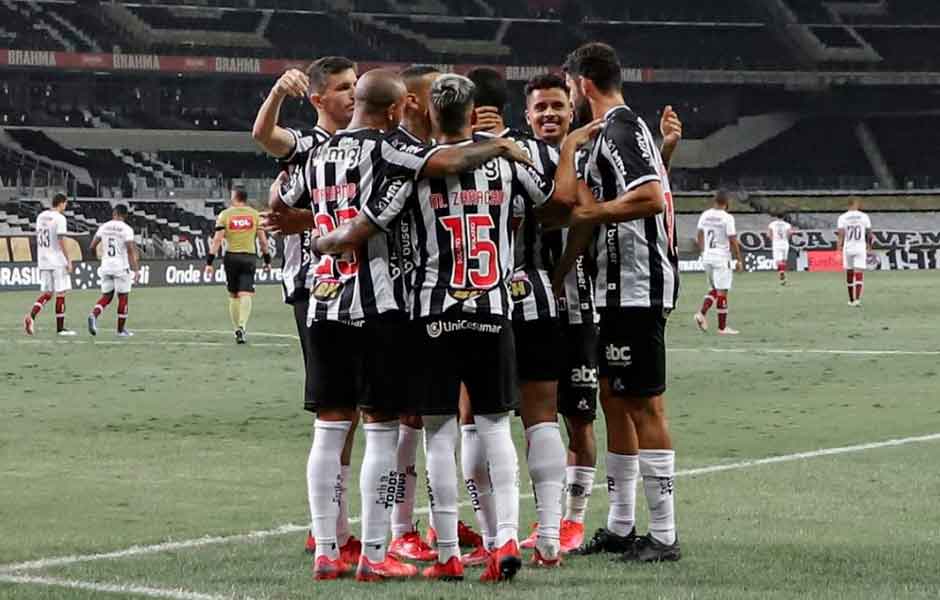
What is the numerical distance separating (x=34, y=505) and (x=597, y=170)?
370 cm

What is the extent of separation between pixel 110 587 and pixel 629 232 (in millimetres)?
2609

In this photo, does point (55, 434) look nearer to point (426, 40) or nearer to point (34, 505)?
point (34, 505)

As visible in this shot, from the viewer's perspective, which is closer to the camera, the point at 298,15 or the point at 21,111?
the point at 21,111

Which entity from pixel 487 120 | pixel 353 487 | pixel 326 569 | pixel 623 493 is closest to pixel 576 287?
pixel 487 120

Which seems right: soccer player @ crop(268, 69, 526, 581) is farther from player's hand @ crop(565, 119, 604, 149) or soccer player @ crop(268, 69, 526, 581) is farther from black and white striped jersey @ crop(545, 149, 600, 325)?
black and white striped jersey @ crop(545, 149, 600, 325)

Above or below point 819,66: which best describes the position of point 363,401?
below

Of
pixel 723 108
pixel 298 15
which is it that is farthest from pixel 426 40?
pixel 723 108

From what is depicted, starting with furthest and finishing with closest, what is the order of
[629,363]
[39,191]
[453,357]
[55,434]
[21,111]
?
[21,111] < [39,191] < [55,434] < [629,363] < [453,357]

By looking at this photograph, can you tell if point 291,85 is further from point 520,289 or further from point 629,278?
point 629,278

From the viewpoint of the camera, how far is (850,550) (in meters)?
6.89

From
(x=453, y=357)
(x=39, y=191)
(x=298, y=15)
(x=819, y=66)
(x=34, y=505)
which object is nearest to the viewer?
(x=453, y=357)

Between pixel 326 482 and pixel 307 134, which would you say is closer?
pixel 326 482

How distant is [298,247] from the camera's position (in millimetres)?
7246

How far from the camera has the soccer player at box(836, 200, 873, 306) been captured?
29438mm
